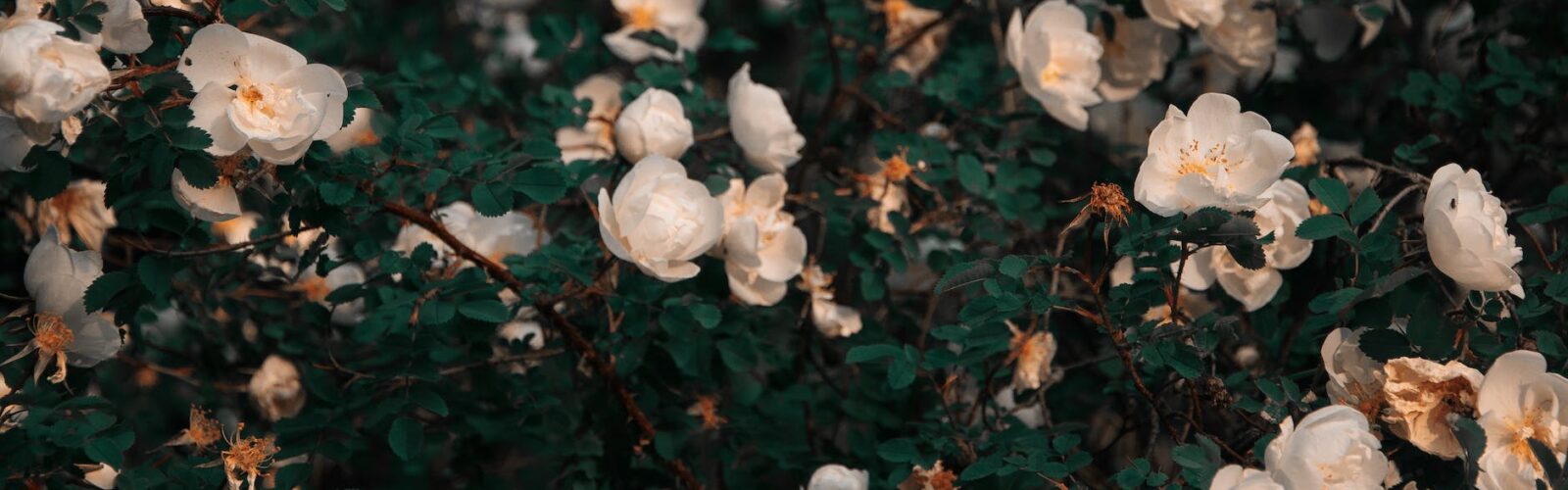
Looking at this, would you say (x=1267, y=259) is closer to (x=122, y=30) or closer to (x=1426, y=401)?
(x=1426, y=401)

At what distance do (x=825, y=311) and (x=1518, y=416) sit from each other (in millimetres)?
844

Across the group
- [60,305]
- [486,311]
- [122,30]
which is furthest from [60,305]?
[486,311]

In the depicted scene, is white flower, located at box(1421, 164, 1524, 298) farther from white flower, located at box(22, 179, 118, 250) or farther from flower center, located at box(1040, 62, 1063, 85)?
white flower, located at box(22, 179, 118, 250)

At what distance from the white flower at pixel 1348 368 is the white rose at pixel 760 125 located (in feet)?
2.25

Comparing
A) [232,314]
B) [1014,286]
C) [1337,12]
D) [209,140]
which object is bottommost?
[232,314]

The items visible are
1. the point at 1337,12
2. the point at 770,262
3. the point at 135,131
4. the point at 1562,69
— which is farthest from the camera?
the point at 1337,12

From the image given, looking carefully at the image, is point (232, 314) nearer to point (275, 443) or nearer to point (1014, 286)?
point (275, 443)

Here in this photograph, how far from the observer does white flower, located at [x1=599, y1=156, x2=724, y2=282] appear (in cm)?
146

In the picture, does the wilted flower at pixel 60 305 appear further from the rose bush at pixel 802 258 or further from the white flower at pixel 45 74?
the white flower at pixel 45 74

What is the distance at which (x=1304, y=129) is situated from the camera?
1.95 meters

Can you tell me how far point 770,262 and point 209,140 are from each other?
0.65 metres

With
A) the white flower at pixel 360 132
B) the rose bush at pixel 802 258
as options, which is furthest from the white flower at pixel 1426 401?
the white flower at pixel 360 132

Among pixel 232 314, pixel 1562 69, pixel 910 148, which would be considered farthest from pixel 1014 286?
pixel 232 314

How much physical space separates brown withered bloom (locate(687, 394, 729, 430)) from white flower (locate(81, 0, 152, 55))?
792 mm
